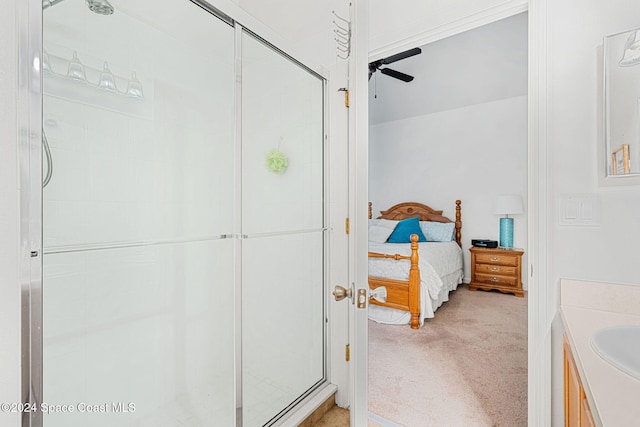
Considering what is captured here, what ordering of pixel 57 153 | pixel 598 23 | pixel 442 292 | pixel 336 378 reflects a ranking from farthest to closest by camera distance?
pixel 442 292 → pixel 336 378 → pixel 598 23 → pixel 57 153

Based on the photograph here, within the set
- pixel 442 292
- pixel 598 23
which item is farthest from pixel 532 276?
pixel 442 292

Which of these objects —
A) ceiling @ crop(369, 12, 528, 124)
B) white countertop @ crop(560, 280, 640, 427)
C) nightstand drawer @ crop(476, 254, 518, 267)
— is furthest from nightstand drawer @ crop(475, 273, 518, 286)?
white countertop @ crop(560, 280, 640, 427)

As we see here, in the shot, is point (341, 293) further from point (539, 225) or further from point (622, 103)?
point (622, 103)


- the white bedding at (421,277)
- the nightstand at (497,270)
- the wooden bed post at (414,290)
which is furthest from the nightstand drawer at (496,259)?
the wooden bed post at (414,290)

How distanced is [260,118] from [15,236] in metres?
1.11

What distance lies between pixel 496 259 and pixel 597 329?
3656mm

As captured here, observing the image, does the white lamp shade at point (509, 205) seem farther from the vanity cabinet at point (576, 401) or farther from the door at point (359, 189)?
the door at point (359, 189)

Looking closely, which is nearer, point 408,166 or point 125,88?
point 125,88

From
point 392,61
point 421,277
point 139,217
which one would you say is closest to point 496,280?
point 421,277

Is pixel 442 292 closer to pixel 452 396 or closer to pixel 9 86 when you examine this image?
pixel 452 396

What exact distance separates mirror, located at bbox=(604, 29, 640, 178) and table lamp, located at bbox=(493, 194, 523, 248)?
346cm

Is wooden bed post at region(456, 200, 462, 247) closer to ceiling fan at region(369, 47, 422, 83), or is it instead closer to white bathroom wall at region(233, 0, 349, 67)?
ceiling fan at region(369, 47, 422, 83)

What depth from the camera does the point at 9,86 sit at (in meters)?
0.73

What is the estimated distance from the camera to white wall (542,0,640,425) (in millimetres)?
1188
